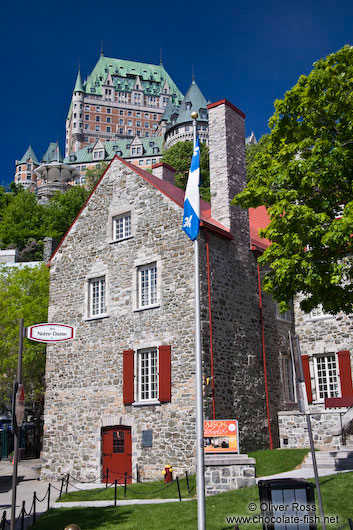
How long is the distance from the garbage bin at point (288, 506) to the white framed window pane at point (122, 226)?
45.6 ft

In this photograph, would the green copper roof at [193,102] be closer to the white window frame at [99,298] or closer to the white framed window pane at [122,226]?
the white framed window pane at [122,226]

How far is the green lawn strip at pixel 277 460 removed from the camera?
14953mm

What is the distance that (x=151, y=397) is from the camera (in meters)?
18.2

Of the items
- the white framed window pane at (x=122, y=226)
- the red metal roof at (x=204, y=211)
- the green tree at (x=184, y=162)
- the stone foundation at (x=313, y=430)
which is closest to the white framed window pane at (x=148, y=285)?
the white framed window pane at (x=122, y=226)

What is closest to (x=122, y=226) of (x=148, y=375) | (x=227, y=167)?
(x=227, y=167)

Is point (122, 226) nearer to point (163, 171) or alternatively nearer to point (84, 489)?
point (163, 171)

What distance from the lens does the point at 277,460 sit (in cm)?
1580

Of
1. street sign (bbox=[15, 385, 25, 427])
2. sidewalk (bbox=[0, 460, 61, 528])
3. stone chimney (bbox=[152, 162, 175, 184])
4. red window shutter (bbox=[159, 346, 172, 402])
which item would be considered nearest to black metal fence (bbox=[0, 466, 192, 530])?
sidewalk (bbox=[0, 460, 61, 528])

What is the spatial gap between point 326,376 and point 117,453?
27.8ft

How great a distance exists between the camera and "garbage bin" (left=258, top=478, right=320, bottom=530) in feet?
26.2

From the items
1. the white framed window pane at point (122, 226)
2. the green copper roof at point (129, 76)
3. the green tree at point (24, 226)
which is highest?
the green copper roof at point (129, 76)

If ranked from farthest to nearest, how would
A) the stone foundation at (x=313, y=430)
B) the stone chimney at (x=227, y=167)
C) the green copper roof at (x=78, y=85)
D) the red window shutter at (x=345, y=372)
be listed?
the green copper roof at (x=78, y=85) < the stone chimney at (x=227, y=167) < the red window shutter at (x=345, y=372) < the stone foundation at (x=313, y=430)

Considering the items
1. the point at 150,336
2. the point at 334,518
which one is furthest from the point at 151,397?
the point at 334,518

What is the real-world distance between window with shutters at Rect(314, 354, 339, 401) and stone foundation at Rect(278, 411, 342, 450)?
323 cm
